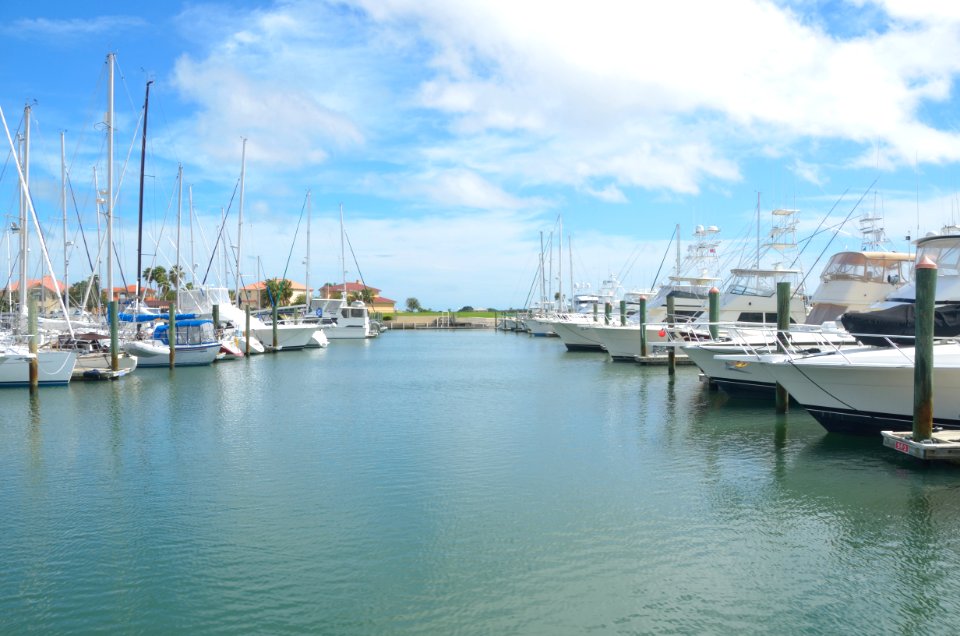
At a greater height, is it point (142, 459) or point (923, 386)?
point (923, 386)

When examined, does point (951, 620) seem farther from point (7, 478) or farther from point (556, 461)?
point (7, 478)

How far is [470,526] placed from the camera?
11.9 m

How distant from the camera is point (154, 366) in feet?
126

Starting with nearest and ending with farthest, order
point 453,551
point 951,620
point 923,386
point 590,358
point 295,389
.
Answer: point 951,620
point 453,551
point 923,386
point 295,389
point 590,358

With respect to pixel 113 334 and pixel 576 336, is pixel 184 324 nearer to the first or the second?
pixel 113 334

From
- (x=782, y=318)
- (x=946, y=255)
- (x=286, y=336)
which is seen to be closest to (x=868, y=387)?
(x=782, y=318)

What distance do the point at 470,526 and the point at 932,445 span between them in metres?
8.33

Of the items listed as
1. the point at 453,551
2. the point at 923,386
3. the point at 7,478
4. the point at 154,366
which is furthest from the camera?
the point at 154,366

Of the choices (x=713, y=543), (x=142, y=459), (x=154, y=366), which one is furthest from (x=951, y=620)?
(x=154, y=366)

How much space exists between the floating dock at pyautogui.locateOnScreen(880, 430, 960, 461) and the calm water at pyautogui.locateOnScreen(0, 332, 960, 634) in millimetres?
644

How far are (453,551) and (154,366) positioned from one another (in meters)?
32.0

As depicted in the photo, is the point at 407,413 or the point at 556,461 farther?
the point at 407,413

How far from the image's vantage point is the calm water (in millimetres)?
8812

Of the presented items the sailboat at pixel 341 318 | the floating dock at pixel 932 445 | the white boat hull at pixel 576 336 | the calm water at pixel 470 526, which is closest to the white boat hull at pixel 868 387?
the calm water at pixel 470 526
